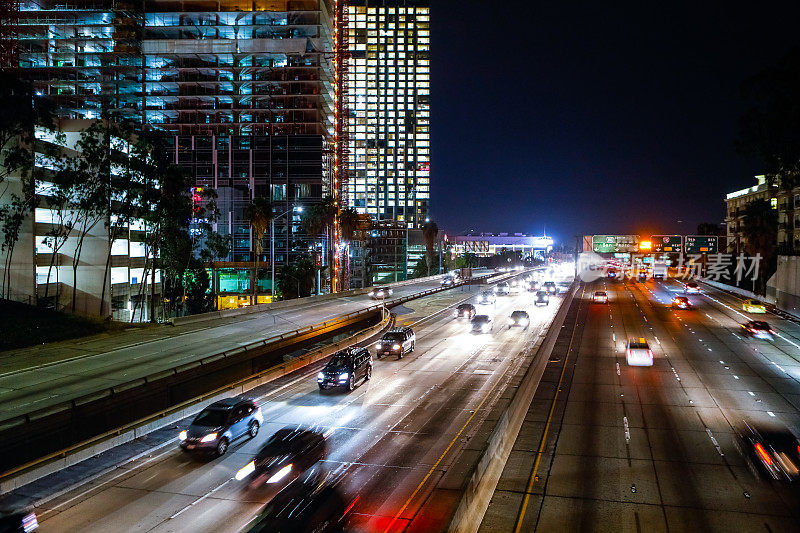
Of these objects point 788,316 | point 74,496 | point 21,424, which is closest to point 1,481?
point 74,496

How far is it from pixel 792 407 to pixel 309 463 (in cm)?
2085

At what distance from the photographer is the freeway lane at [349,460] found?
13.4 m

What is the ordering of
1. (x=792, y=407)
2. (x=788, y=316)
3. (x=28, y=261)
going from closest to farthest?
(x=792, y=407), (x=28, y=261), (x=788, y=316)

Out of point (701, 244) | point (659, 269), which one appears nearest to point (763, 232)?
point (701, 244)

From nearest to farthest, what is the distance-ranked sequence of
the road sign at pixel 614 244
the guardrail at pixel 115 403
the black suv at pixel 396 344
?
the guardrail at pixel 115 403, the black suv at pixel 396 344, the road sign at pixel 614 244

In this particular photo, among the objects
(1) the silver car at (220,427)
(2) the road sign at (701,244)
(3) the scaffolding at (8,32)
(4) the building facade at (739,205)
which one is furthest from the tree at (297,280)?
(4) the building facade at (739,205)

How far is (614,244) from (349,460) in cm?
8124

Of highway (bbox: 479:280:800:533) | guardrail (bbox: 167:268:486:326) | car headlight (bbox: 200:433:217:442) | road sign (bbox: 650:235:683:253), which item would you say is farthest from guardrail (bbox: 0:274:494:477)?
road sign (bbox: 650:235:683:253)

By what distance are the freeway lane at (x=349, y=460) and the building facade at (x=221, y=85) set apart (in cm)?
8317

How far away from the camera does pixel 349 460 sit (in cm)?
1694

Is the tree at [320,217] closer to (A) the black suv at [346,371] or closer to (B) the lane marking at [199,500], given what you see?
(A) the black suv at [346,371]

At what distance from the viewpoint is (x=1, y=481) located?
15180 mm

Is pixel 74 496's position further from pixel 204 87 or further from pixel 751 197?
pixel 751 197

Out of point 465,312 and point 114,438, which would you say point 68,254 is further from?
point 114,438
